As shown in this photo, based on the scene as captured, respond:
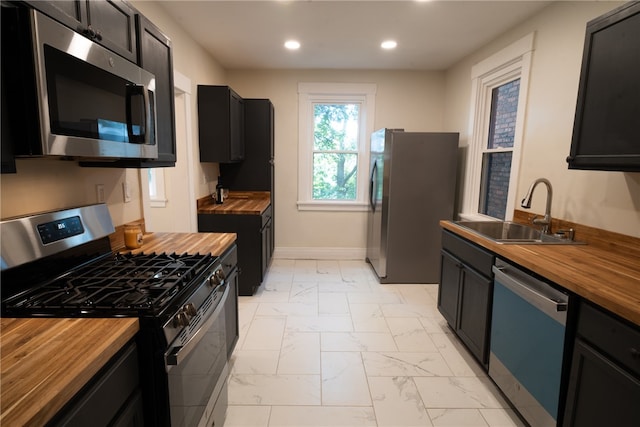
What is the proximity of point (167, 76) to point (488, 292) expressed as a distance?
2357mm

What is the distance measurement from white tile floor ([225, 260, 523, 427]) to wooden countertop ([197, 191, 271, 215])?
91 cm

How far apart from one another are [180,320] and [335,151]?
147 inches

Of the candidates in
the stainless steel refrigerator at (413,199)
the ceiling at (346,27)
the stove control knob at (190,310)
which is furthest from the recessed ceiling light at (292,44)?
the stove control knob at (190,310)

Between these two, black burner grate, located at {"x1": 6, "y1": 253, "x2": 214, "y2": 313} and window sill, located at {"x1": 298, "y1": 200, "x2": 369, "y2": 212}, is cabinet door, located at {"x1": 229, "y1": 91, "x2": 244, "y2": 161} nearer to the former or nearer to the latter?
window sill, located at {"x1": 298, "y1": 200, "x2": 369, "y2": 212}

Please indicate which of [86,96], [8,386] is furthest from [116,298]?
[86,96]

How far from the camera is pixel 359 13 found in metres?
2.66

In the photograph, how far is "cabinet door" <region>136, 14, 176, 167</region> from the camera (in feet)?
5.42

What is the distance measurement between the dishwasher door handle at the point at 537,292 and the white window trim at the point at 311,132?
9.27 feet

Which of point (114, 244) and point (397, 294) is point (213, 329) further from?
point (397, 294)

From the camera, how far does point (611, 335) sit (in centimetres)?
121

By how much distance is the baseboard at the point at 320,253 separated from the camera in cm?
475

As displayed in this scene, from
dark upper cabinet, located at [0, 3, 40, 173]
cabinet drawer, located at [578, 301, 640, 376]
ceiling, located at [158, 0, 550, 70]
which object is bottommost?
cabinet drawer, located at [578, 301, 640, 376]

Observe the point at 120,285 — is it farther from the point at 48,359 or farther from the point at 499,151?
the point at 499,151

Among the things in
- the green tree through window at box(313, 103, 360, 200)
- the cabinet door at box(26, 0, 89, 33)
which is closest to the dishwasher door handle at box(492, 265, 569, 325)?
the cabinet door at box(26, 0, 89, 33)
